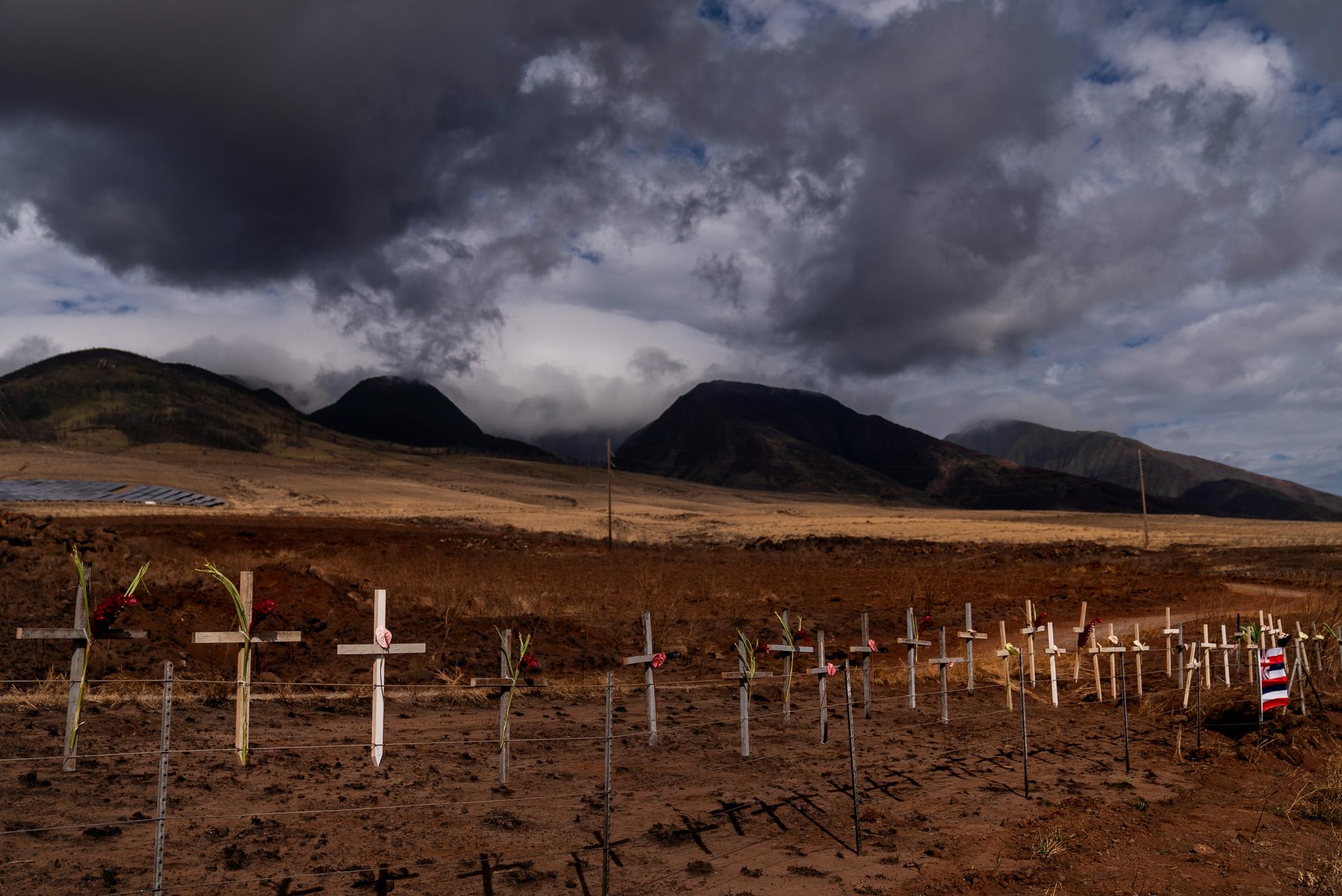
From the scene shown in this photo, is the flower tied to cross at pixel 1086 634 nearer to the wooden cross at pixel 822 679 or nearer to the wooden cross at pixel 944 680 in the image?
the wooden cross at pixel 944 680

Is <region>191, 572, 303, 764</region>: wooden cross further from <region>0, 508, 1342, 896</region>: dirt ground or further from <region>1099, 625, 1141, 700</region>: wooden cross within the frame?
<region>1099, 625, 1141, 700</region>: wooden cross

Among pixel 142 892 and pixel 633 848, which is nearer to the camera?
pixel 142 892

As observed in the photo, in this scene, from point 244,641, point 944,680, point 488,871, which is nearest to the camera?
point 488,871

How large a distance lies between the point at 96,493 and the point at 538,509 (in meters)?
34.3

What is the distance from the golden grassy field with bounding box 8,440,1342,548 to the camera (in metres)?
64.8

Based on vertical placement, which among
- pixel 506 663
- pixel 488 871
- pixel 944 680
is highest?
pixel 506 663

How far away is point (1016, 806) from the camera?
31.3 feet

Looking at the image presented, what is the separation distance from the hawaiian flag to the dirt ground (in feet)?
2.26

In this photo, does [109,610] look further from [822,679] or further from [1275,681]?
[1275,681]

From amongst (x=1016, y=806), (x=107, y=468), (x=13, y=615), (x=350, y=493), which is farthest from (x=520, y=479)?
(x=1016, y=806)

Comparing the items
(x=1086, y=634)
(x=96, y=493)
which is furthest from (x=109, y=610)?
(x=96, y=493)

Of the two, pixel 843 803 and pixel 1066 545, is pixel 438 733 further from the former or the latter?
pixel 1066 545

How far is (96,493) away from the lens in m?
65.1

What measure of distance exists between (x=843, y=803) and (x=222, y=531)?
3990 cm
